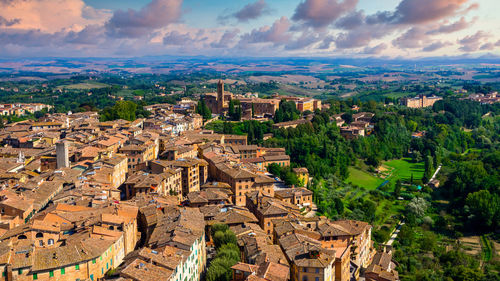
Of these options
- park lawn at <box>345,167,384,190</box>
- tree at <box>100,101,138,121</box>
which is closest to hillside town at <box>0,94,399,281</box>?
park lawn at <box>345,167,384,190</box>

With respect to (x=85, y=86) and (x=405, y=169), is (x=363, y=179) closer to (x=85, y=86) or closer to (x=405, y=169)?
(x=405, y=169)

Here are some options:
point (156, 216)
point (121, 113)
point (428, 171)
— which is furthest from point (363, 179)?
point (156, 216)

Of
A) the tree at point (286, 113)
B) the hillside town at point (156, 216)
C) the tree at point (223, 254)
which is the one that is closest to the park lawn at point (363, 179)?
the hillside town at point (156, 216)

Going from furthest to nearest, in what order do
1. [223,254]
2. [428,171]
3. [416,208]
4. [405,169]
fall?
[405,169]
[428,171]
[416,208]
[223,254]

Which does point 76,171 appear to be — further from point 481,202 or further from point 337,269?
point 481,202

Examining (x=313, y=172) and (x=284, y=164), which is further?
(x=313, y=172)

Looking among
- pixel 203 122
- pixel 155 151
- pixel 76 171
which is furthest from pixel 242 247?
pixel 203 122
